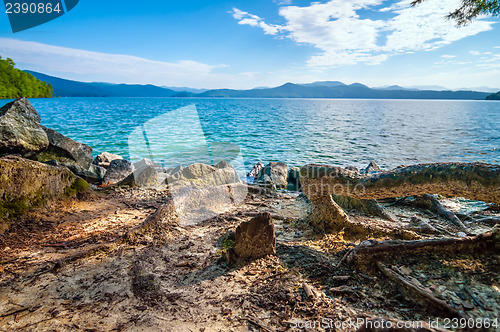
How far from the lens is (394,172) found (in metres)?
4.42

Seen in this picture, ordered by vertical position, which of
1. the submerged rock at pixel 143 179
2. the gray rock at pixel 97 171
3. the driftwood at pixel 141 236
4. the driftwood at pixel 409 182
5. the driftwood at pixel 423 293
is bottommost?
the gray rock at pixel 97 171

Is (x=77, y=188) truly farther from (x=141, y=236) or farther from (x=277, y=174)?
(x=277, y=174)

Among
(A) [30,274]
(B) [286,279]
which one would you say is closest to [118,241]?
(A) [30,274]

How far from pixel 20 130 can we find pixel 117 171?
3778 millimetres

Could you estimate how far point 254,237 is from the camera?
4.42m

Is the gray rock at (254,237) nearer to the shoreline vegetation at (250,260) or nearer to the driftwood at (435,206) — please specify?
the shoreline vegetation at (250,260)

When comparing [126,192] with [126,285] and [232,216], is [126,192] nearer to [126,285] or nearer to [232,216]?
[232,216]

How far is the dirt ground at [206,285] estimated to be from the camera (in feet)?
10.1

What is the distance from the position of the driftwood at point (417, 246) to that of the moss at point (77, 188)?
23.9ft

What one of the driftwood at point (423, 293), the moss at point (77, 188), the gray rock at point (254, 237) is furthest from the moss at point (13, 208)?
the driftwood at point (423, 293)

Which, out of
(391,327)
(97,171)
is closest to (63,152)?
(97,171)

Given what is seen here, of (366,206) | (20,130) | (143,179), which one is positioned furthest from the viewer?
(143,179)

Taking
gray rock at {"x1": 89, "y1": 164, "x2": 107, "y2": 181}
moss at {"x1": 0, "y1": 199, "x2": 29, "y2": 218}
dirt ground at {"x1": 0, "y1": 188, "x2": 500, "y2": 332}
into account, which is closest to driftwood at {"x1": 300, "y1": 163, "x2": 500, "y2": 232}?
dirt ground at {"x1": 0, "y1": 188, "x2": 500, "y2": 332}

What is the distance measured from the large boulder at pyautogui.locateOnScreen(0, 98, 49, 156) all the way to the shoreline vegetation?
451cm
